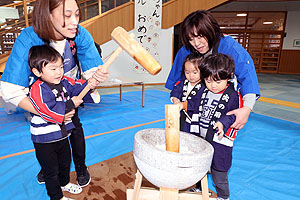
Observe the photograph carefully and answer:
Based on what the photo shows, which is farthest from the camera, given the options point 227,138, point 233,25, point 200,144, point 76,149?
point 233,25

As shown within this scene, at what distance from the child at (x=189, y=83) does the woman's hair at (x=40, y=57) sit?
0.91m

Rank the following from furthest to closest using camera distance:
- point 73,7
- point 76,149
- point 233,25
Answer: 1. point 233,25
2. point 76,149
3. point 73,7

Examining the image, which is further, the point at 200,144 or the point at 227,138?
the point at 227,138

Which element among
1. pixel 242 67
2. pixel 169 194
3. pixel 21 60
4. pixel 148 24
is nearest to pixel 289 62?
pixel 148 24

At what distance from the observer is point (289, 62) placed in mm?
10922

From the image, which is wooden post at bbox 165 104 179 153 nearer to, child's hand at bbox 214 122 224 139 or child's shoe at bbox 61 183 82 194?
child's hand at bbox 214 122 224 139

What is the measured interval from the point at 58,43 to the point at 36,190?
3.95 ft

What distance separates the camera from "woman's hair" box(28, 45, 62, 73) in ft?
3.93

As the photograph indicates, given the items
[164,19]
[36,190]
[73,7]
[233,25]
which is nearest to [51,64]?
[73,7]

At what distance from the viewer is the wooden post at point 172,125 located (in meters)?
0.99

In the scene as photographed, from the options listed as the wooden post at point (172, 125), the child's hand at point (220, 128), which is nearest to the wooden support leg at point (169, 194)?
the wooden post at point (172, 125)

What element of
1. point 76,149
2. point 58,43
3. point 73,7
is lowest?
point 76,149

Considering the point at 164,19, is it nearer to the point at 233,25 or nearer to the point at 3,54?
the point at 3,54

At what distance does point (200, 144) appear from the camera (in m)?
1.09
